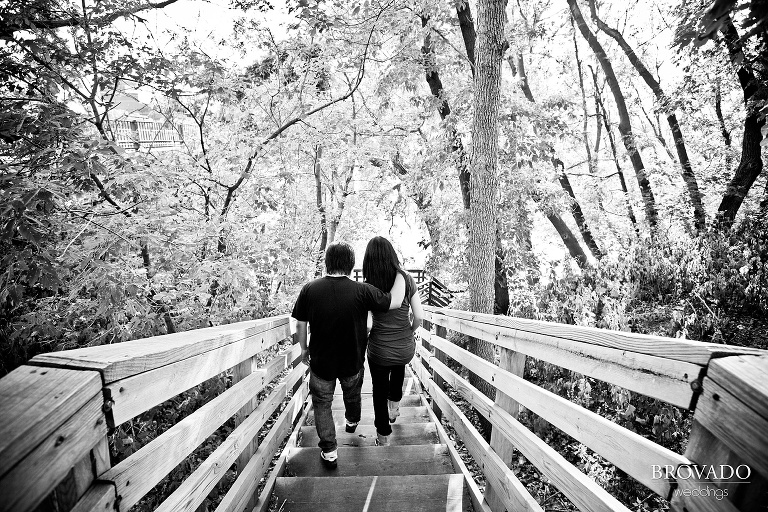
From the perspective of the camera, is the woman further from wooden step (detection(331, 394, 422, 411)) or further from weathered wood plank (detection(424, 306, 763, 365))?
wooden step (detection(331, 394, 422, 411))

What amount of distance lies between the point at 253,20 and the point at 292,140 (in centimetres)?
186

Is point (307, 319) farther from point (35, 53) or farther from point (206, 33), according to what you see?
point (206, 33)

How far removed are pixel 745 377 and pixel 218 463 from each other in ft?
7.26

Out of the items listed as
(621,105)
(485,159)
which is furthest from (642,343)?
(621,105)

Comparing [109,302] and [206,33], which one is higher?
[206,33]

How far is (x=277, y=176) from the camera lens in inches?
242

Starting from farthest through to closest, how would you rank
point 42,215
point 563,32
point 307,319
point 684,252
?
point 563,32
point 684,252
point 307,319
point 42,215

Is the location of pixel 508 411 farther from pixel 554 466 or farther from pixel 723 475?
pixel 723 475

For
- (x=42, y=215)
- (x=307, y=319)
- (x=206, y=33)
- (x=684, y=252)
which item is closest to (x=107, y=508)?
(x=307, y=319)

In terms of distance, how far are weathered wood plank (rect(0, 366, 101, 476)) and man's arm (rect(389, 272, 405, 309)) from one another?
2.93 metres

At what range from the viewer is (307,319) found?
352 centimetres

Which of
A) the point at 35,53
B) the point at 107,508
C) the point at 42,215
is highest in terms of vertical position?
the point at 35,53

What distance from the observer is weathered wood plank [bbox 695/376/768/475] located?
2.86 feet

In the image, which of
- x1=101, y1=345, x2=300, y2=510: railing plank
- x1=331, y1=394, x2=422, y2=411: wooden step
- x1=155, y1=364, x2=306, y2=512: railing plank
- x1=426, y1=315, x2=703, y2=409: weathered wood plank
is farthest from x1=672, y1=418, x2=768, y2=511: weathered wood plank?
x1=331, y1=394, x2=422, y2=411: wooden step
